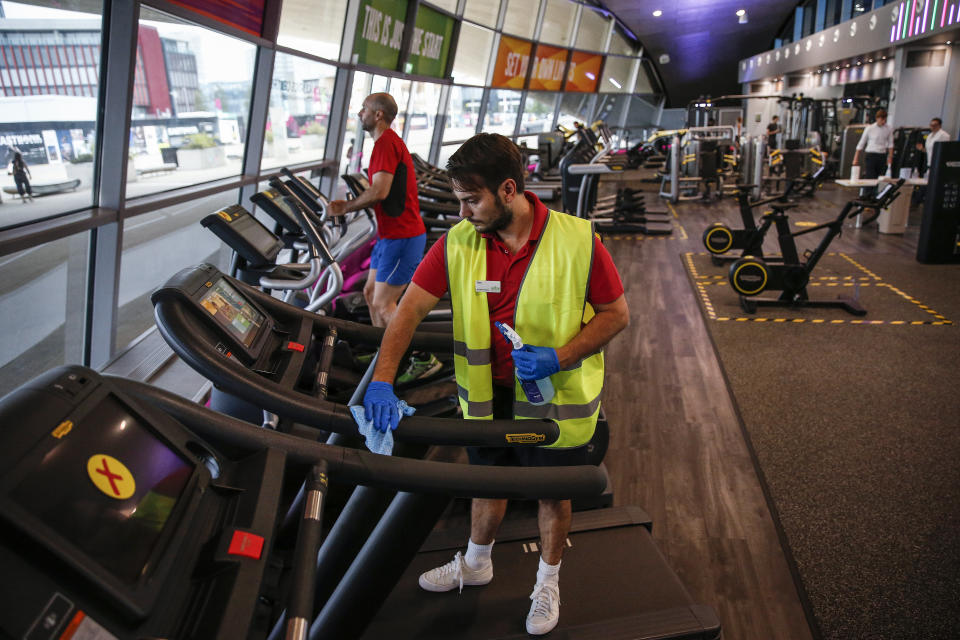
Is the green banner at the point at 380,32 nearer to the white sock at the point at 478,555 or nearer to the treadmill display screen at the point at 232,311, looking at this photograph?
the treadmill display screen at the point at 232,311

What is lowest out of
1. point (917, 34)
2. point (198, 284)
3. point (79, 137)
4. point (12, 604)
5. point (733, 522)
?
point (733, 522)

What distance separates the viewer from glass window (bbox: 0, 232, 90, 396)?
405 cm

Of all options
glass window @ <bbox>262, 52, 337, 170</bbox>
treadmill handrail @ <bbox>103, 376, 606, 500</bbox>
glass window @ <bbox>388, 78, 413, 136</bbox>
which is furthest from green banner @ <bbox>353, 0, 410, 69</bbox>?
treadmill handrail @ <bbox>103, 376, 606, 500</bbox>

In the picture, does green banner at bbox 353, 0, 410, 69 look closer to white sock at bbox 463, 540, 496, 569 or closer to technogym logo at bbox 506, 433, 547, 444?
white sock at bbox 463, 540, 496, 569

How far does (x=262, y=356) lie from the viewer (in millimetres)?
2068

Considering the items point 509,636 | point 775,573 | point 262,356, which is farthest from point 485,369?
point 775,573

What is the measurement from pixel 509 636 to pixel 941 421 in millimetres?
2931

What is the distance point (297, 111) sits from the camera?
725 cm

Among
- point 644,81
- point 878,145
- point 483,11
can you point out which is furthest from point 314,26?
point 644,81

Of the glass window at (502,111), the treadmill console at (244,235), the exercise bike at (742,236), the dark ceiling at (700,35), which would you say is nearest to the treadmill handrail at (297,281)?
the treadmill console at (244,235)

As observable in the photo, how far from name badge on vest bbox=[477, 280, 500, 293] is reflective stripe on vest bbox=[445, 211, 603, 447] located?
0.02 meters

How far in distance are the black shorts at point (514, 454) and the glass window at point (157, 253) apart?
Answer: 433cm

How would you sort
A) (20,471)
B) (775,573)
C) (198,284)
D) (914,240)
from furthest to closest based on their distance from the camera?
(914,240)
(775,573)
(198,284)
(20,471)

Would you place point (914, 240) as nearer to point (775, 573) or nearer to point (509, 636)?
point (775, 573)
